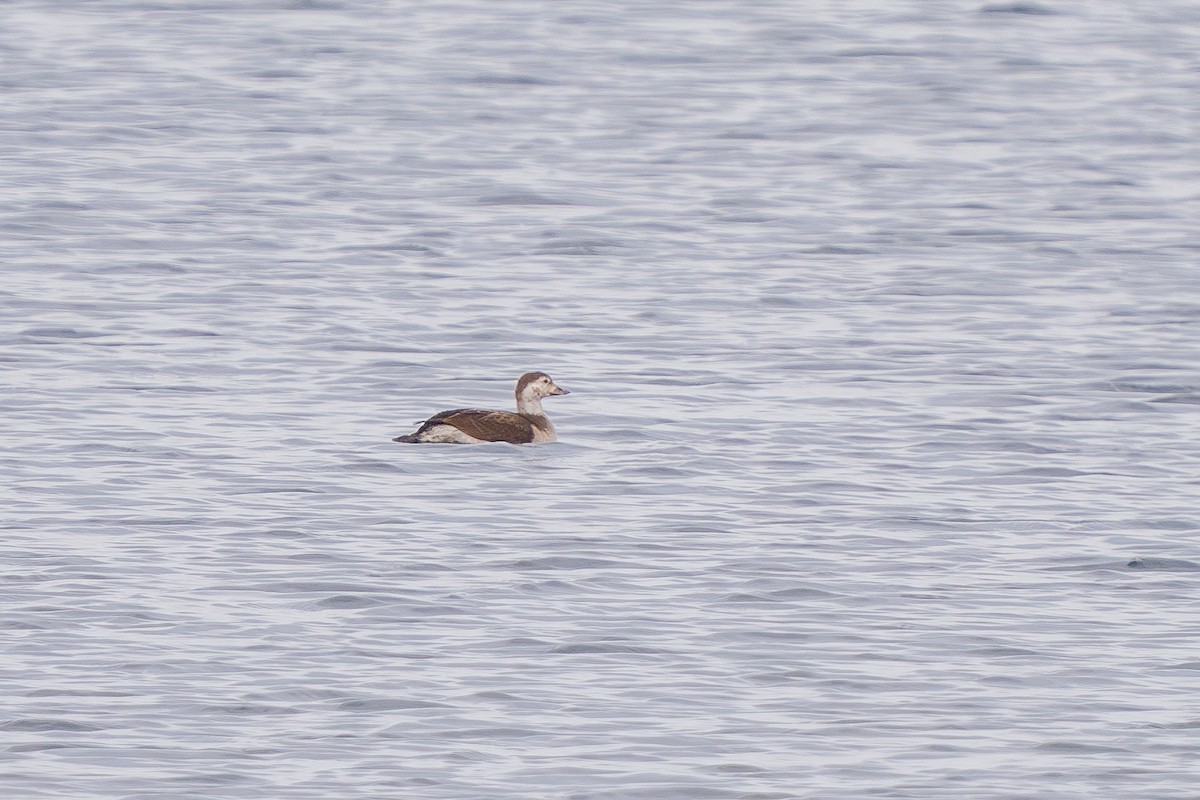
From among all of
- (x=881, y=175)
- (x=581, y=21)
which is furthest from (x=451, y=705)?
(x=581, y=21)

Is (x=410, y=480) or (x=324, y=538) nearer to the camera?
(x=324, y=538)

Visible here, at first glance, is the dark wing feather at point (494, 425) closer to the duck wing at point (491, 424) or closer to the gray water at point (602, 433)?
the duck wing at point (491, 424)

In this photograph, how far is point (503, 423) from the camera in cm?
1702

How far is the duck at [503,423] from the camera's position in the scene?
16.5 meters

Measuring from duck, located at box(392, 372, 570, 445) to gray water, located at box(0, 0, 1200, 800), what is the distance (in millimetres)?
138

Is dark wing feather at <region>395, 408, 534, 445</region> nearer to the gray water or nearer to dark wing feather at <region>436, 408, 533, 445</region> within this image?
dark wing feather at <region>436, 408, 533, 445</region>

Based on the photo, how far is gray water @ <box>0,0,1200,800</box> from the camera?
1072cm

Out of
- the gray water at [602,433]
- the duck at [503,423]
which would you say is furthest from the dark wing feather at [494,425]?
the gray water at [602,433]

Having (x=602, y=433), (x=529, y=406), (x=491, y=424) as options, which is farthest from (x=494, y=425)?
(x=602, y=433)

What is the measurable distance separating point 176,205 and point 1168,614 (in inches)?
614

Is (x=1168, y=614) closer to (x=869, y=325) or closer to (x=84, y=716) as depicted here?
(x=84, y=716)

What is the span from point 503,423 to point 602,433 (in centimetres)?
68

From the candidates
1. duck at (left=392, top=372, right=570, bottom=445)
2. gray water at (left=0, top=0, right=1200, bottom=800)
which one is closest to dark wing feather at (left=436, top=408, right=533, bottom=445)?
duck at (left=392, top=372, right=570, bottom=445)

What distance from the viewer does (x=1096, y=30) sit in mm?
40656
